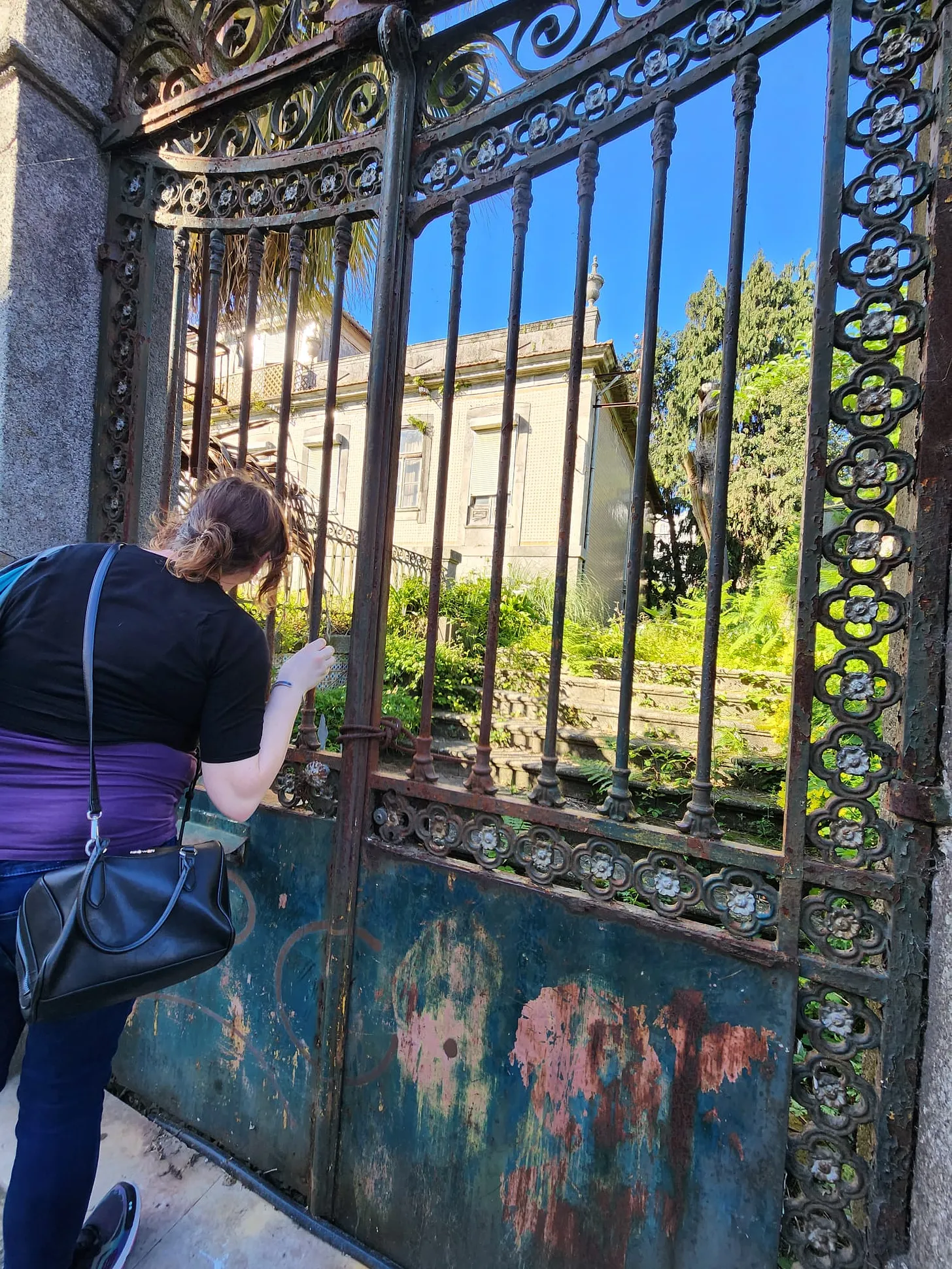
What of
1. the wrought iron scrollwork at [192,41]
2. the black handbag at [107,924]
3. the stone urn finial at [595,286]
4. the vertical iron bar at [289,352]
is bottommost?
the black handbag at [107,924]

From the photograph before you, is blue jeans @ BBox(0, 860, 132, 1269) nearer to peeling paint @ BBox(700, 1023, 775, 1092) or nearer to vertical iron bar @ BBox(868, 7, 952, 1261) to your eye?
peeling paint @ BBox(700, 1023, 775, 1092)

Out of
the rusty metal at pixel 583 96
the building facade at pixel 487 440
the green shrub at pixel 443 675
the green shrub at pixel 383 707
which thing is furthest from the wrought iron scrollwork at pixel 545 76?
the building facade at pixel 487 440

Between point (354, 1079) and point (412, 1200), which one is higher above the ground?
point (354, 1079)

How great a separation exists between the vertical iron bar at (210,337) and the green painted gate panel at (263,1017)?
131 cm

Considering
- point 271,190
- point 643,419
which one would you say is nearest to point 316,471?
point 271,190

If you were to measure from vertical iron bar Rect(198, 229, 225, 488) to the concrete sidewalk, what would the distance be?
223cm

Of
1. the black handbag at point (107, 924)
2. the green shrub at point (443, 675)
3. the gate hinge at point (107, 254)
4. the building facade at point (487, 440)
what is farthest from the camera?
the building facade at point (487, 440)

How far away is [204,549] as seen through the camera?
4.67 feet

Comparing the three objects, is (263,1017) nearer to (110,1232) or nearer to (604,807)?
(110,1232)

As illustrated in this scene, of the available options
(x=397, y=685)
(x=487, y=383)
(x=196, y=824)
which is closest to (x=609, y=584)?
(x=487, y=383)

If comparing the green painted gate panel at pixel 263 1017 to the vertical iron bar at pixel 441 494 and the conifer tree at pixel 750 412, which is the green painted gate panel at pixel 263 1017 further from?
the conifer tree at pixel 750 412

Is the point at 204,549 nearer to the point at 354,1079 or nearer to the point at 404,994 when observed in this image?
the point at 404,994

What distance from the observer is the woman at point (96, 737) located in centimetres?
137

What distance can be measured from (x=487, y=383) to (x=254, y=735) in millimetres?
12626
